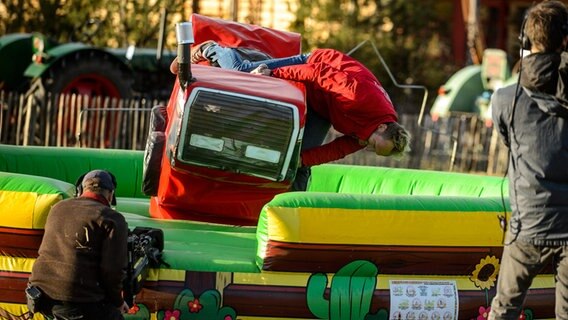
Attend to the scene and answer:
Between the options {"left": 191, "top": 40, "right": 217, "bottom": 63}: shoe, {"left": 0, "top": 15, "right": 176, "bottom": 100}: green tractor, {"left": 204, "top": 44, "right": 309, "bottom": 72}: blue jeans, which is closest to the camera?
{"left": 204, "top": 44, "right": 309, "bottom": 72}: blue jeans

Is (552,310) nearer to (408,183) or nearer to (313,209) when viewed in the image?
(313,209)

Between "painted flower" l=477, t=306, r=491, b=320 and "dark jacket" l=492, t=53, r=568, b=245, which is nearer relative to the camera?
"dark jacket" l=492, t=53, r=568, b=245

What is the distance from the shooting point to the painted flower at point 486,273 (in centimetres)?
668

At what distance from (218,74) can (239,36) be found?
3.53 ft

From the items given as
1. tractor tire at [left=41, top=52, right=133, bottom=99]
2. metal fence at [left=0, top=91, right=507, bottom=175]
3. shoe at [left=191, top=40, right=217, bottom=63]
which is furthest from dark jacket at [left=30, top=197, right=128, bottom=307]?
tractor tire at [left=41, top=52, right=133, bottom=99]

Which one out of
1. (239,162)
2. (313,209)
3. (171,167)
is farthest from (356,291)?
(171,167)

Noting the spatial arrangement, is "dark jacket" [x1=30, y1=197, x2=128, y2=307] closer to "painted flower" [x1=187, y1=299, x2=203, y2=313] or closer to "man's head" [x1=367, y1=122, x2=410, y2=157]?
Result: "painted flower" [x1=187, y1=299, x2=203, y2=313]

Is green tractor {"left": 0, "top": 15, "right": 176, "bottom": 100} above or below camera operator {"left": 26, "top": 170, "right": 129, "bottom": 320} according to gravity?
below

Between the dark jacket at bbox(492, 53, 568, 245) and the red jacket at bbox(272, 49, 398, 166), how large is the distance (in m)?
1.87

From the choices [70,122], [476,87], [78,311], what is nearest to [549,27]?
[78,311]

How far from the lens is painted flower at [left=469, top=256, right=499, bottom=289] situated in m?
6.68

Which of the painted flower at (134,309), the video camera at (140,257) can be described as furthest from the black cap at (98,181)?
the painted flower at (134,309)

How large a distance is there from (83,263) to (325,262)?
1.39 m

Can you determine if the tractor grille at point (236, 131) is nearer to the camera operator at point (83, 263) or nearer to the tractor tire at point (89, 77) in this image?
the camera operator at point (83, 263)
